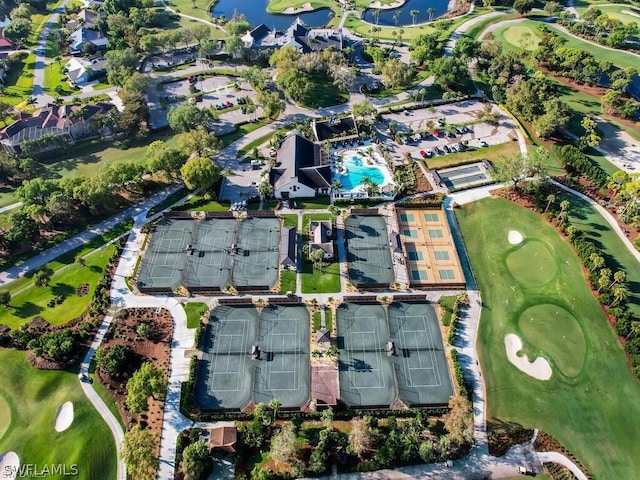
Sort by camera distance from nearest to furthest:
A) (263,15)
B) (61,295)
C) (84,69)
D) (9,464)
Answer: (9,464) → (61,295) → (84,69) → (263,15)

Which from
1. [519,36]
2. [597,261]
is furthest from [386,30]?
[597,261]

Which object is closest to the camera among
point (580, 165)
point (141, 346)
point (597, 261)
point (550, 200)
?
point (141, 346)

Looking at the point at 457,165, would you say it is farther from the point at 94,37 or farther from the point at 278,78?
the point at 94,37

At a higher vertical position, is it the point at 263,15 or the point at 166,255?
the point at 263,15

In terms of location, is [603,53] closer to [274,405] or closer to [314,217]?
[314,217]

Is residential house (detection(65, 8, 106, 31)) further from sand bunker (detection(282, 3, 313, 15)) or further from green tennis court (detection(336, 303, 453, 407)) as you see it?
green tennis court (detection(336, 303, 453, 407))
